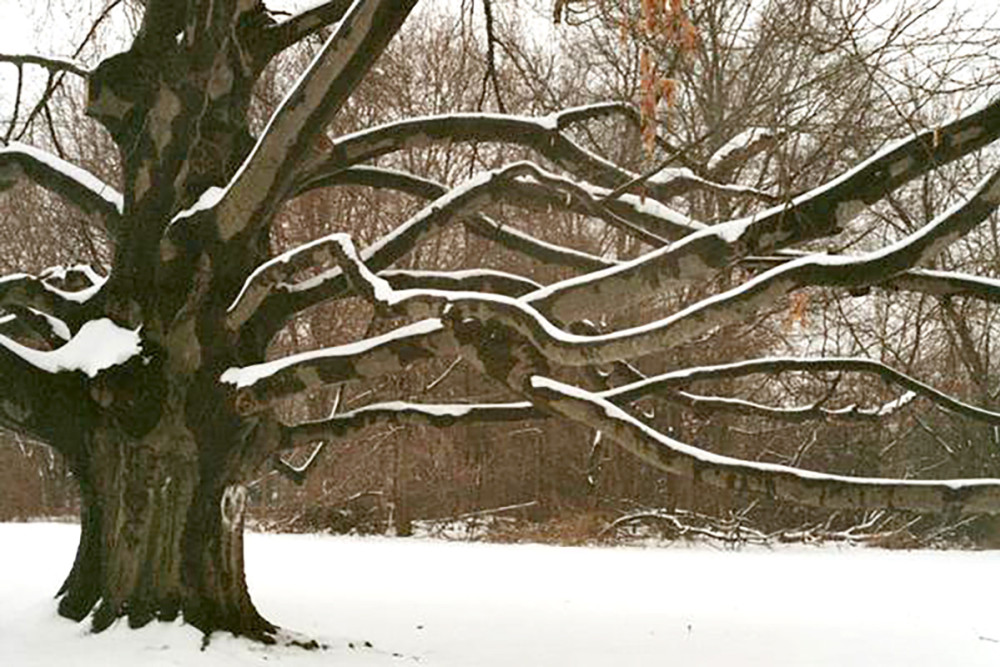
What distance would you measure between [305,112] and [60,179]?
256 cm

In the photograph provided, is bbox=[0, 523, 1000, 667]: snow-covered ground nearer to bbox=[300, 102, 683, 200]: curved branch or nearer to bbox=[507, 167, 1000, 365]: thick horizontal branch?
bbox=[507, 167, 1000, 365]: thick horizontal branch

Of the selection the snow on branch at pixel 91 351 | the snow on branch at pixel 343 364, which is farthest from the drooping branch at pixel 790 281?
the snow on branch at pixel 91 351

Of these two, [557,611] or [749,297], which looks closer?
[749,297]

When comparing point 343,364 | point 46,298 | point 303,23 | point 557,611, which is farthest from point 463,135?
point 557,611

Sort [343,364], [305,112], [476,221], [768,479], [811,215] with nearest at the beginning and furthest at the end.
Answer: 1. [811,215]
2. [305,112]
3. [768,479]
4. [343,364]
5. [476,221]

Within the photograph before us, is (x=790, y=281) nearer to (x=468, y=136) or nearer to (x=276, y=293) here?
(x=468, y=136)

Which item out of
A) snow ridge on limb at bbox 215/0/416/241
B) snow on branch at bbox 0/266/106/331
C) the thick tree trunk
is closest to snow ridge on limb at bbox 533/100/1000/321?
snow ridge on limb at bbox 215/0/416/241

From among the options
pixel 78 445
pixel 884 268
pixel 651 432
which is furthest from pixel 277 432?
pixel 884 268

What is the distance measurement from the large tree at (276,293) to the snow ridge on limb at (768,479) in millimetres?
12

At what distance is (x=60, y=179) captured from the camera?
696 centimetres

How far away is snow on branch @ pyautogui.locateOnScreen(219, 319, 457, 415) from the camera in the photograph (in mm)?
5500

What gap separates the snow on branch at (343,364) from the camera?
5500 millimetres

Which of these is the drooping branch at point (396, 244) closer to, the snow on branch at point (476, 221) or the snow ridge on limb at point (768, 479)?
the snow on branch at point (476, 221)

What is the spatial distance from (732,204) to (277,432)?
7732mm
